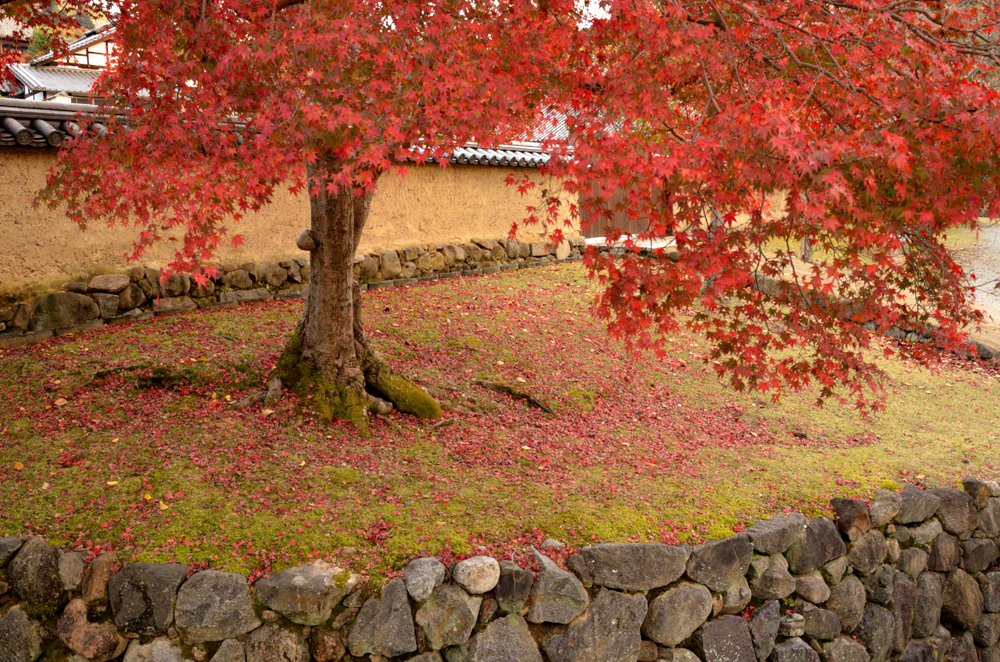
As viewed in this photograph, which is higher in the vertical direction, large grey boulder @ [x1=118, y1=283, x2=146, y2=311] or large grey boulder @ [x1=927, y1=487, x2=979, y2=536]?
large grey boulder @ [x1=118, y1=283, x2=146, y2=311]

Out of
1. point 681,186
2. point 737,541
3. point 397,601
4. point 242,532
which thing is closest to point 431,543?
point 397,601

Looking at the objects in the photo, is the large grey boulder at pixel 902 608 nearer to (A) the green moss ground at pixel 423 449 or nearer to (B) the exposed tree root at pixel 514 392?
(A) the green moss ground at pixel 423 449

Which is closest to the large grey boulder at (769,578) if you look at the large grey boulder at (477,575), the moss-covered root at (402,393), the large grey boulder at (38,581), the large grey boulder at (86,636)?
the large grey boulder at (477,575)

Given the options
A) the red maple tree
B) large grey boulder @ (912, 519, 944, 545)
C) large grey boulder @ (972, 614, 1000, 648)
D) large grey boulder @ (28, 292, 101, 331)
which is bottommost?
large grey boulder @ (972, 614, 1000, 648)

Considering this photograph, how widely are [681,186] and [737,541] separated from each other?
2.61m

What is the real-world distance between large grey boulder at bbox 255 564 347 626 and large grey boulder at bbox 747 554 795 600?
2993 millimetres

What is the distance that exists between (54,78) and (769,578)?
2294 cm

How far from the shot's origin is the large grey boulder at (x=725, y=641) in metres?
5.22

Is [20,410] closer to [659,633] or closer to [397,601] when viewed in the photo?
[397,601]

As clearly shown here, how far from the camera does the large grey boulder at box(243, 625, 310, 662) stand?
4.36 metres

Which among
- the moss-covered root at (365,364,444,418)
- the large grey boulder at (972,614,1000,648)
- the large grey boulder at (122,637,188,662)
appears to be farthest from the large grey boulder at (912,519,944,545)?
the large grey boulder at (122,637,188,662)

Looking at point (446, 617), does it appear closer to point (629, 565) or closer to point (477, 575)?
point (477, 575)

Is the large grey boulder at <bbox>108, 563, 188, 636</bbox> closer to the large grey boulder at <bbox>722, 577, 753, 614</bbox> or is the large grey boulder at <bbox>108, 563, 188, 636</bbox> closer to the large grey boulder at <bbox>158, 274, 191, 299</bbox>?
the large grey boulder at <bbox>722, 577, 753, 614</bbox>

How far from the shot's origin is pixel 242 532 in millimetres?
4738
